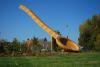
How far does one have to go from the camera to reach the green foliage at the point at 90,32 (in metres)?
63.5

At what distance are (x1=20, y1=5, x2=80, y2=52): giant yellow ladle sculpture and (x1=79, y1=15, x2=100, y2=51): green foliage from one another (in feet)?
81.5

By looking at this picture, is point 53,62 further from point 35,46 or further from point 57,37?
point 35,46

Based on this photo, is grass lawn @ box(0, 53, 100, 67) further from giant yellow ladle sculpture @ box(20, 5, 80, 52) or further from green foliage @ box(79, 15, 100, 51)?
green foliage @ box(79, 15, 100, 51)

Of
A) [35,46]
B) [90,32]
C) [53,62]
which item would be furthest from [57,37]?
[90,32]

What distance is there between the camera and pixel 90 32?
66.1m

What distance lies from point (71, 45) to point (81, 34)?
33772 mm

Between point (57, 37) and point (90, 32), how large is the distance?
31.2 m

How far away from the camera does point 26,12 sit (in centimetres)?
4259

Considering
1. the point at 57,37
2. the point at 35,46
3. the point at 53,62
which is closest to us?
the point at 53,62

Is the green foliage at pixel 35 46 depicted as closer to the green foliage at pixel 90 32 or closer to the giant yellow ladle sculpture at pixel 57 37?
the green foliage at pixel 90 32

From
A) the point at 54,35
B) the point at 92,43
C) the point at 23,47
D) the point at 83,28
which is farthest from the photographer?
the point at 83,28

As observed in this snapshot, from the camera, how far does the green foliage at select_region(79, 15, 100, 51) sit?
2500 inches

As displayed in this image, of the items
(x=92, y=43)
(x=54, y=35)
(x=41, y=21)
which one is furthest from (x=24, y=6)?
(x=92, y=43)

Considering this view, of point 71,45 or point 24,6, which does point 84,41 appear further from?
point 71,45
